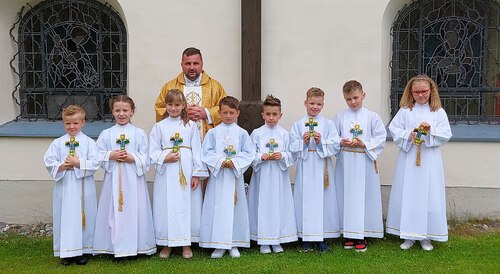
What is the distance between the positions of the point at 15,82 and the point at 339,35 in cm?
420

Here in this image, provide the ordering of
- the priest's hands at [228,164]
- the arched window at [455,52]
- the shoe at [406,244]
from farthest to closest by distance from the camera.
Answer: the arched window at [455,52], the shoe at [406,244], the priest's hands at [228,164]

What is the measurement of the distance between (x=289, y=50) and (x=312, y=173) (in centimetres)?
171

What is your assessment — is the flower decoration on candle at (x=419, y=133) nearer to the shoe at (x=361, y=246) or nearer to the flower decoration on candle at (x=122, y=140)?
the shoe at (x=361, y=246)

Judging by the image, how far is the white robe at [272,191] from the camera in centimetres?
628

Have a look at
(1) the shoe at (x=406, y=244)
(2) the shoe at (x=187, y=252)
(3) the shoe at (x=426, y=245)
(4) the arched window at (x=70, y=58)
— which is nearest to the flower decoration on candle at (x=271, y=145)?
(2) the shoe at (x=187, y=252)

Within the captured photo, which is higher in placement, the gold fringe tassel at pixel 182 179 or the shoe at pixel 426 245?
the gold fringe tassel at pixel 182 179

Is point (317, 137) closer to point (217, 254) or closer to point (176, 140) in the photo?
point (176, 140)

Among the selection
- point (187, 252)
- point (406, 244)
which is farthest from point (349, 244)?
point (187, 252)

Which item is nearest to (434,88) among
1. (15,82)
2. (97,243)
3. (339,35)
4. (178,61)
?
(339,35)

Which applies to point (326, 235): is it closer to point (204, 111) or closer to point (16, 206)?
point (204, 111)

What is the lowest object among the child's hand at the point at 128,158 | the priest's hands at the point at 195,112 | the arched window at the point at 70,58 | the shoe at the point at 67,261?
the shoe at the point at 67,261

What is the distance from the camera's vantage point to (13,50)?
790 cm

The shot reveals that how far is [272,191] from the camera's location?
6297mm

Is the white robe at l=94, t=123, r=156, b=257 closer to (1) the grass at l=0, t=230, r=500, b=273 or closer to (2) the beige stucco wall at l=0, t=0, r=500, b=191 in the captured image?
(1) the grass at l=0, t=230, r=500, b=273
